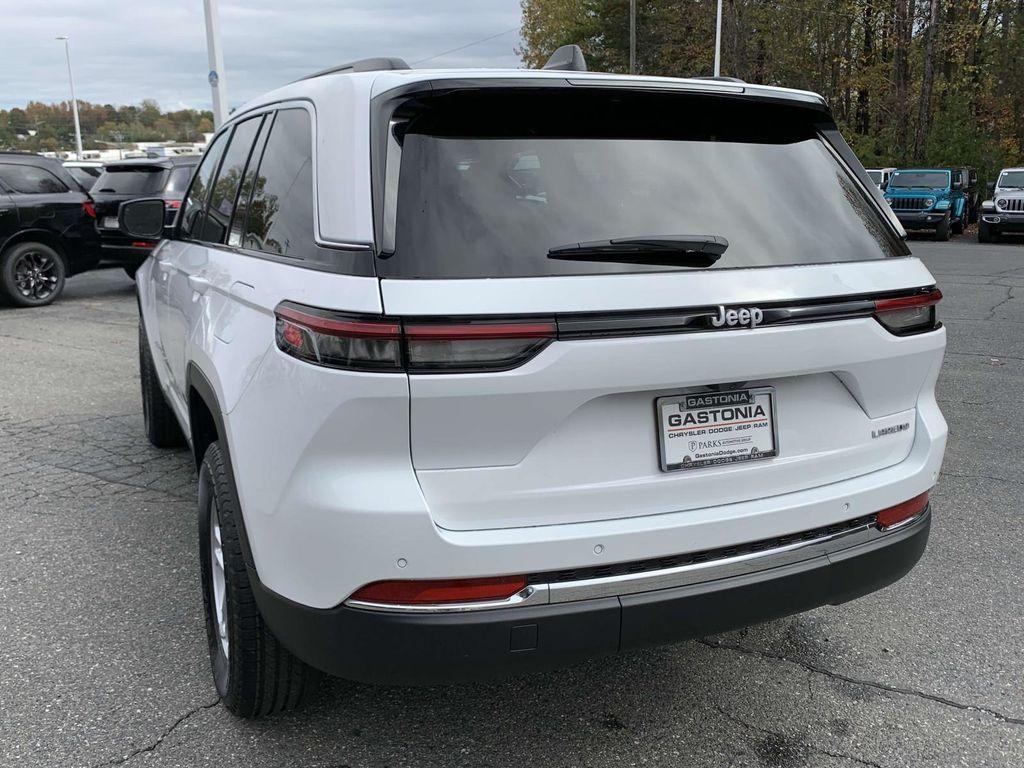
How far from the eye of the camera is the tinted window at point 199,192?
387 cm

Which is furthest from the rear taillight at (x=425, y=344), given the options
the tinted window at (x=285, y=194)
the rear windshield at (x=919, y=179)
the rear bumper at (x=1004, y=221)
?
the rear windshield at (x=919, y=179)

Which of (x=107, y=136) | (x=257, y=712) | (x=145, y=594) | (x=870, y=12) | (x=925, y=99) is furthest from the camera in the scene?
(x=107, y=136)

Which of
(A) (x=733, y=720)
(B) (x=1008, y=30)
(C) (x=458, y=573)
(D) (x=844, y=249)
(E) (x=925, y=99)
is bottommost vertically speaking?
(A) (x=733, y=720)

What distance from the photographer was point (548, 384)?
2.01 metres

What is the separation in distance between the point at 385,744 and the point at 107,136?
7485cm

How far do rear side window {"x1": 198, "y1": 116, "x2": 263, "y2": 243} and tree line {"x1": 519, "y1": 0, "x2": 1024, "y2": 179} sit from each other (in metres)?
29.9

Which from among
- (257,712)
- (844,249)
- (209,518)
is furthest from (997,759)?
(209,518)

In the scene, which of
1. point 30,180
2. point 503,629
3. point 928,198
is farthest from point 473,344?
point 928,198

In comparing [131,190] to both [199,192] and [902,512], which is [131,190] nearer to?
[199,192]

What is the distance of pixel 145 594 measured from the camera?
11.7ft

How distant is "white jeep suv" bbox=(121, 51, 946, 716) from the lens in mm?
2000

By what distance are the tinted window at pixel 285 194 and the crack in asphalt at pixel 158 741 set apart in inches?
55.6

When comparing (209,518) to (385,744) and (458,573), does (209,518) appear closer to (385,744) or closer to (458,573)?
(385,744)

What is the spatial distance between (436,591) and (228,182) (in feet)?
Result: 6.88
